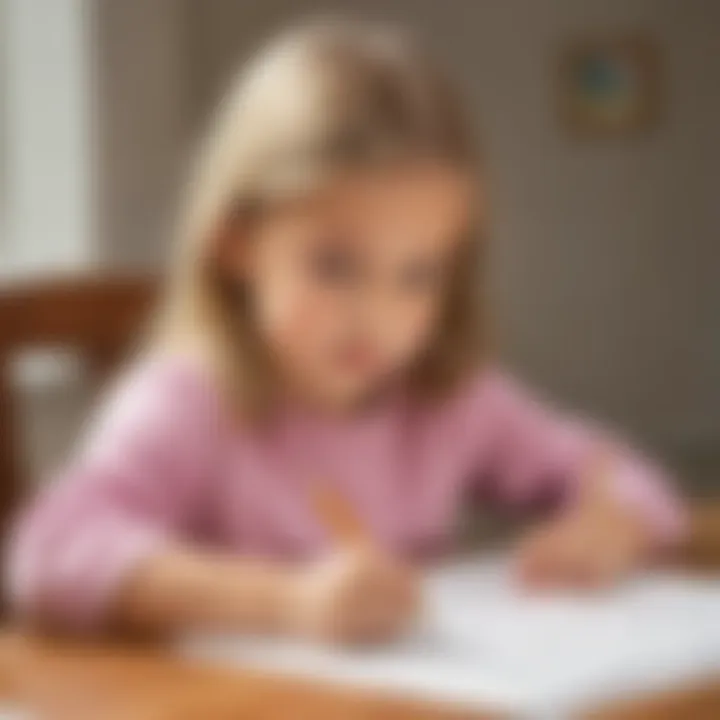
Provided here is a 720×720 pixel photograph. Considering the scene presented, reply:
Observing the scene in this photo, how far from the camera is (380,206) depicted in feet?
2.05

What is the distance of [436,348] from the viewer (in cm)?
76

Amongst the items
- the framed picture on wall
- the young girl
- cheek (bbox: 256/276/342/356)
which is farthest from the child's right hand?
the framed picture on wall

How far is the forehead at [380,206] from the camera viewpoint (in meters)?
0.62

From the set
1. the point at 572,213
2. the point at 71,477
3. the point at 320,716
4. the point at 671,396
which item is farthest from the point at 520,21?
the point at 320,716

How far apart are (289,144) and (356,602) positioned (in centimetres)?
19

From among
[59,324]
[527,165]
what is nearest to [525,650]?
[59,324]

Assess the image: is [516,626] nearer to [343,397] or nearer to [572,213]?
[343,397]

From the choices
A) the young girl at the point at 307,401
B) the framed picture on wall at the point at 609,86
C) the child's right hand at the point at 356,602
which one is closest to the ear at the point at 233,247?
the young girl at the point at 307,401

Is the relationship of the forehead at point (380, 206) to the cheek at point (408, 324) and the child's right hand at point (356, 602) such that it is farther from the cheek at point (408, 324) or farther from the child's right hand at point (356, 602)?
the child's right hand at point (356, 602)

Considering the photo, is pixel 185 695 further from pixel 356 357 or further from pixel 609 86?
pixel 609 86

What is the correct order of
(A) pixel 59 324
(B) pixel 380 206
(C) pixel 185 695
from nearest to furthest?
1. (C) pixel 185 695
2. (B) pixel 380 206
3. (A) pixel 59 324

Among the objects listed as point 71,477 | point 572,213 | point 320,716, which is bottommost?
point 320,716

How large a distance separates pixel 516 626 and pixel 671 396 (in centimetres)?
76

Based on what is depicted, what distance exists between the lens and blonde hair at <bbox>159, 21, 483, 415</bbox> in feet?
A: 2.08
